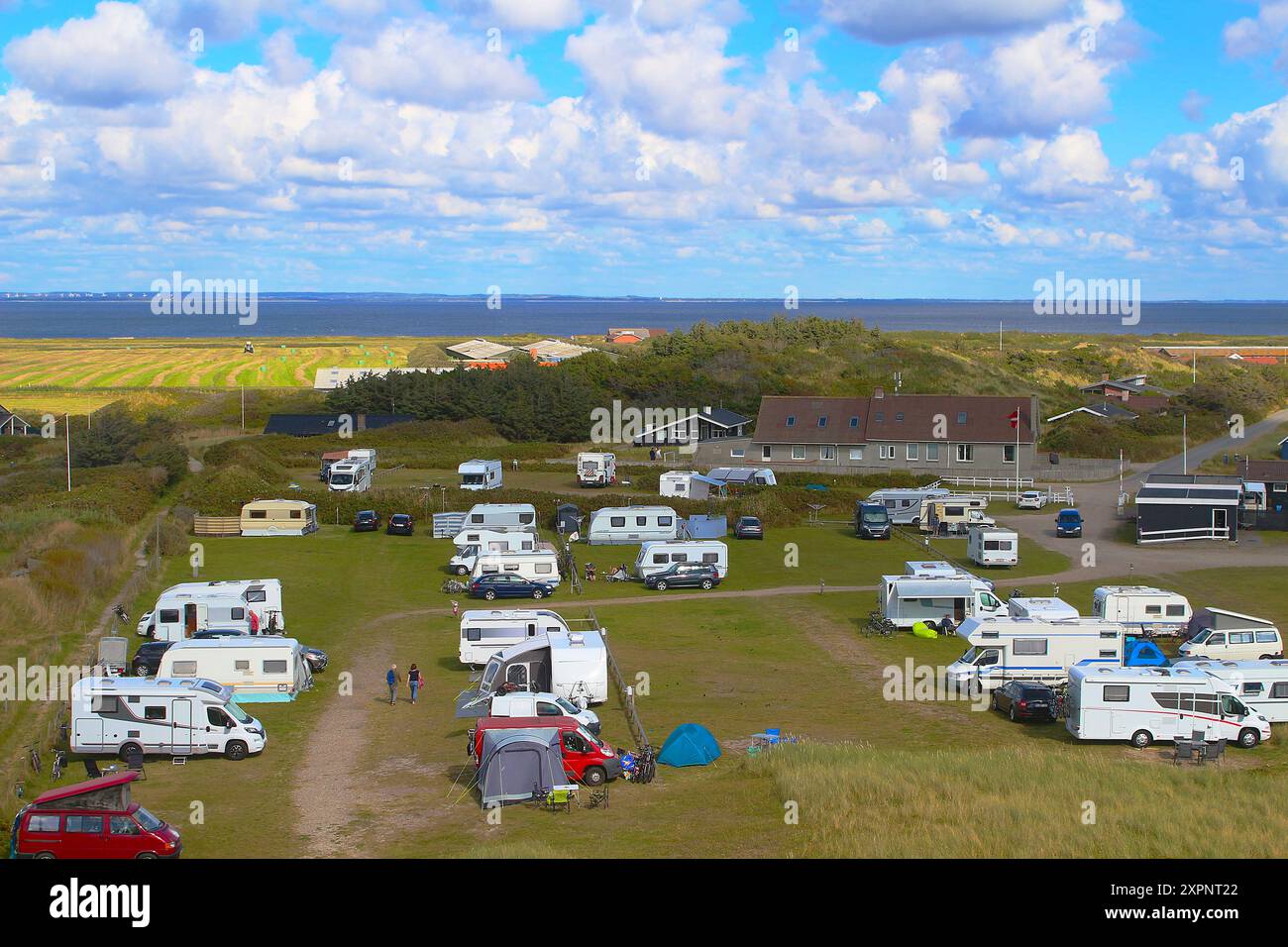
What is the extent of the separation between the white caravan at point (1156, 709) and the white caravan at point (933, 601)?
8.11m

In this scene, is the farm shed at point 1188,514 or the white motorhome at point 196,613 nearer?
the white motorhome at point 196,613

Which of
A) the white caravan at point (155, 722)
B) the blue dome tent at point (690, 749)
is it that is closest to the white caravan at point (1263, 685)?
the blue dome tent at point (690, 749)

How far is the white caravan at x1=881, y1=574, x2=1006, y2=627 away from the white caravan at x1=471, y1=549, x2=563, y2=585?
30.3 ft

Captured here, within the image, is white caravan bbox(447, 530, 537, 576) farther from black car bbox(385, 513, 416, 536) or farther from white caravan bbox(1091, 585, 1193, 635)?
white caravan bbox(1091, 585, 1193, 635)

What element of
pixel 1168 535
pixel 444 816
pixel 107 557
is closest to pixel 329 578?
pixel 107 557

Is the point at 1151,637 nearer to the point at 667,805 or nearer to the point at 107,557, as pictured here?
the point at 667,805

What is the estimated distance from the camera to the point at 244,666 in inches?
916

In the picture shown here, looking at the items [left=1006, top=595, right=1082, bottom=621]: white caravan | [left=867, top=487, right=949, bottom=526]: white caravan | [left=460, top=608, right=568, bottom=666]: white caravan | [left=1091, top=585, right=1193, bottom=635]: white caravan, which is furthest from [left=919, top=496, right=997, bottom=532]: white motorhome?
[left=460, top=608, right=568, bottom=666]: white caravan

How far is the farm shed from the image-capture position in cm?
3972

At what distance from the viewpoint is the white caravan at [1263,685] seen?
2166 centimetres

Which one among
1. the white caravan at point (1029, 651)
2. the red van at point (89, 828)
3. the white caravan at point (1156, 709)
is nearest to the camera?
the red van at point (89, 828)

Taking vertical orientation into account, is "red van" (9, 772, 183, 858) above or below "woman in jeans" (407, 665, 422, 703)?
above

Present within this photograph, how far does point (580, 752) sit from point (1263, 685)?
39.8 feet

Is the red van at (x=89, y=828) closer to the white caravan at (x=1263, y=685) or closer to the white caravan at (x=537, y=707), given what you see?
the white caravan at (x=537, y=707)
